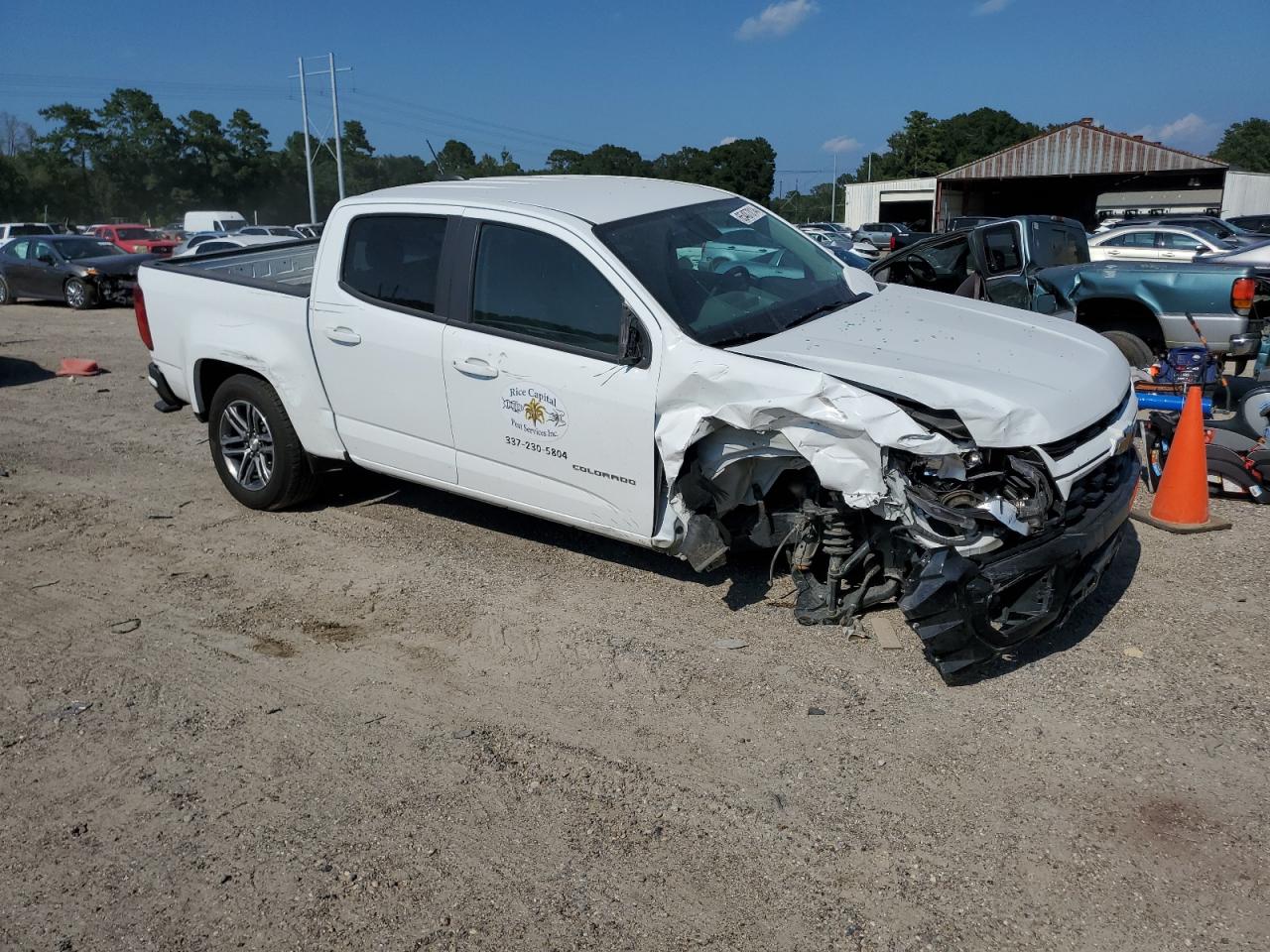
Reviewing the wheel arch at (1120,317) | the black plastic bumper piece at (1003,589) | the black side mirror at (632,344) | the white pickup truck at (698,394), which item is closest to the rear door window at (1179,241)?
the wheel arch at (1120,317)

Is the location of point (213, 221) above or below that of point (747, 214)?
above

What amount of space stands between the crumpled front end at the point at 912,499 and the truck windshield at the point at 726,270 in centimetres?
49

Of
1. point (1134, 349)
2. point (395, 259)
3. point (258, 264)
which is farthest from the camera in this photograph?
point (1134, 349)

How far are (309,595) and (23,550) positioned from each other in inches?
80.5

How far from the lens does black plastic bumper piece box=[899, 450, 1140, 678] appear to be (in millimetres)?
3818

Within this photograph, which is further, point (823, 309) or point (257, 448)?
point (257, 448)

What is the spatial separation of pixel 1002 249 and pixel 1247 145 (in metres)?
116

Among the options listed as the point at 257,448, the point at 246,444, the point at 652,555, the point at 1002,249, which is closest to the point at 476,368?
the point at 652,555

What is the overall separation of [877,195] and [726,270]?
55.7m

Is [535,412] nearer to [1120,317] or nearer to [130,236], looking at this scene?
[1120,317]

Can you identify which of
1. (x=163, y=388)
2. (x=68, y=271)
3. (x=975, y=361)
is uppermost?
(x=68, y=271)

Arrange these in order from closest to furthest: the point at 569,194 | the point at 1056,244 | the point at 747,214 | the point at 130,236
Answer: the point at 569,194 < the point at 747,214 < the point at 1056,244 < the point at 130,236

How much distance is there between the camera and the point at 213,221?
128ft

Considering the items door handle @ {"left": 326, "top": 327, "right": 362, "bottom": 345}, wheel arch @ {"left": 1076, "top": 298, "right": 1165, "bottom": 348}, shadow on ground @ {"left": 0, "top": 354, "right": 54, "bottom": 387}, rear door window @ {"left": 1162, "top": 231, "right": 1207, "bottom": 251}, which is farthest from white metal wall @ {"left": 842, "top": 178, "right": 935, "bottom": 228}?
door handle @ {"left": 326, "top": 327, "right": 362, "bottom": 345}
